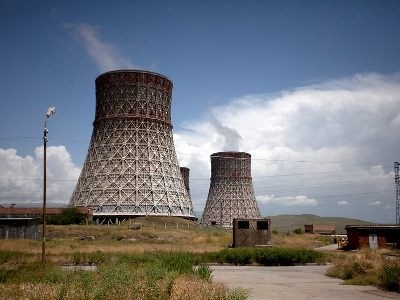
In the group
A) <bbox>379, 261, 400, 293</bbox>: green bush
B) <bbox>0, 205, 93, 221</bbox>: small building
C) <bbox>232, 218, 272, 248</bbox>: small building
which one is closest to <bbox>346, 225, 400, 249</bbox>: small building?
<bbox>232, 218, 272, 248</bbox>: small building

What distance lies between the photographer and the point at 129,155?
5494cm

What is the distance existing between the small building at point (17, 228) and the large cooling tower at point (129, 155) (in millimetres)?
11680

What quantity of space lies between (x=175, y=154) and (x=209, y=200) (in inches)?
980

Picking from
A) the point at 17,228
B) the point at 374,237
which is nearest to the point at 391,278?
the point at 374,237

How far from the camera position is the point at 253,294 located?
14516 millimetres

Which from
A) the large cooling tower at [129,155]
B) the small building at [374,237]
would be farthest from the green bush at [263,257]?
the large cooling tower at [129,155]

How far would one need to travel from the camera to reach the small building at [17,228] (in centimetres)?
4075

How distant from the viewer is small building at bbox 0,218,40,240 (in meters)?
40.8

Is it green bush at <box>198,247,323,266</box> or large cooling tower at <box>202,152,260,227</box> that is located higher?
large cooling tower at <box>202,152,260,227</box>

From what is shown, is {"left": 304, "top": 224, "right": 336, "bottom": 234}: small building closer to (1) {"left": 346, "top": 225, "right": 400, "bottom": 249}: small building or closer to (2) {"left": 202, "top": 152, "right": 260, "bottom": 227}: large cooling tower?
(2) {"left": 202, "top": 152, "right": 260, "bottom": 227}: large cooling tower

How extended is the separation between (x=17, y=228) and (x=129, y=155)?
17.1 m

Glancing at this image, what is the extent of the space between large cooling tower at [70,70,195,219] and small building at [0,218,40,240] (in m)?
11.7

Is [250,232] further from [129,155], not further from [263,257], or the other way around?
[129,155]

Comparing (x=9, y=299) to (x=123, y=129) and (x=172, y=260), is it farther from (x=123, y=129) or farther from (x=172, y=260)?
(x=123, y=129)
